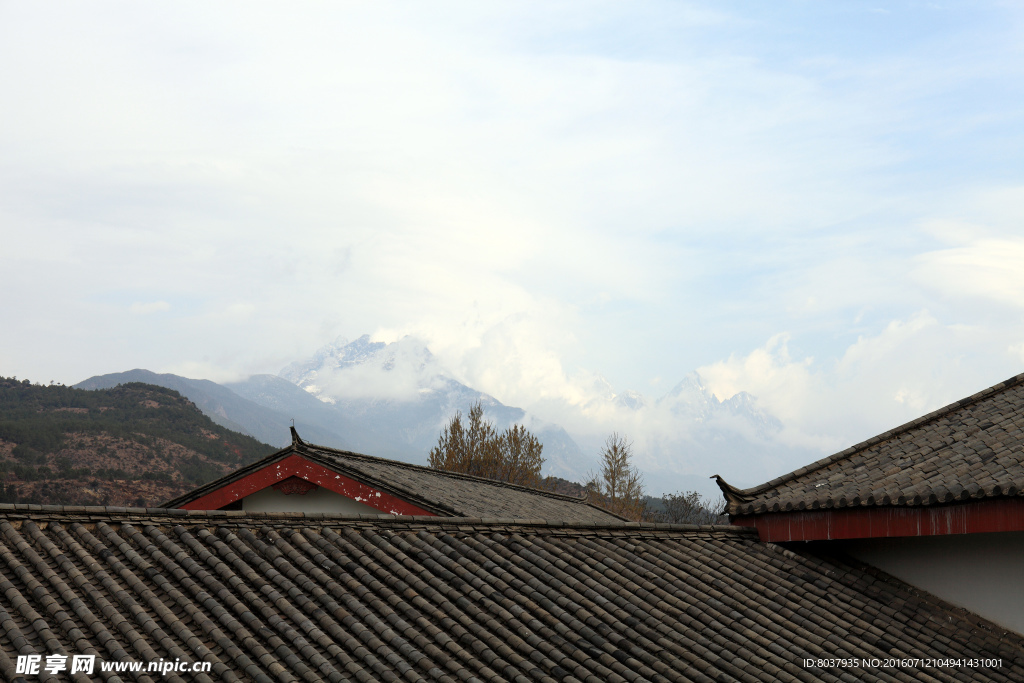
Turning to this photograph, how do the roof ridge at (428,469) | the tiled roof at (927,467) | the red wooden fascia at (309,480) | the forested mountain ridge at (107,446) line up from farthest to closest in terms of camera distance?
the forested mountain ridge at (107,446), the roof ridge at (428,469), the red wooden fascia at (309,480), the tiled roof at (927,467)

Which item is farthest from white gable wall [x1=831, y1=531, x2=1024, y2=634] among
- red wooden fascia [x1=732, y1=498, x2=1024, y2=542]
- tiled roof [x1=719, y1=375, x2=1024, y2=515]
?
tiled roof [x1=719, y1=375, x2=1024, y2=515]

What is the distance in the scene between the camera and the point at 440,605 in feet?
21.2

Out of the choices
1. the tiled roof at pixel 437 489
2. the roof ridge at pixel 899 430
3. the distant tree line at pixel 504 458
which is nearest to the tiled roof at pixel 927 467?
the roof ridge at pixel 899 430

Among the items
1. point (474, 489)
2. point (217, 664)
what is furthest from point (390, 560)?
point (474, 489)

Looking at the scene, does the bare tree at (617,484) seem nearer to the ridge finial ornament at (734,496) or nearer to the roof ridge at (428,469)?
the roof ridge at (428,469)

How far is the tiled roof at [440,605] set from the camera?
538 centimetres

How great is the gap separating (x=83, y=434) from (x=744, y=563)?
5781cm

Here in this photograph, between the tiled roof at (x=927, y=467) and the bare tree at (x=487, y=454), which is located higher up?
the bare tree at (x=487, y=454)

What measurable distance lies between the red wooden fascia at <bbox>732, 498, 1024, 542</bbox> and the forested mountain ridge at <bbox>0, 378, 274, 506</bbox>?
4133cm

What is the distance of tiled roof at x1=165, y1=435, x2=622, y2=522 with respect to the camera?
1188 cm

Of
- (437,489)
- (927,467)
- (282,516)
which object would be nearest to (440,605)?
(282,516)

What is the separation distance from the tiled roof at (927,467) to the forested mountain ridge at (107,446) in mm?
41346

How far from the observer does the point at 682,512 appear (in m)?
57.3

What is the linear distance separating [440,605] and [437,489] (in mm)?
8020
